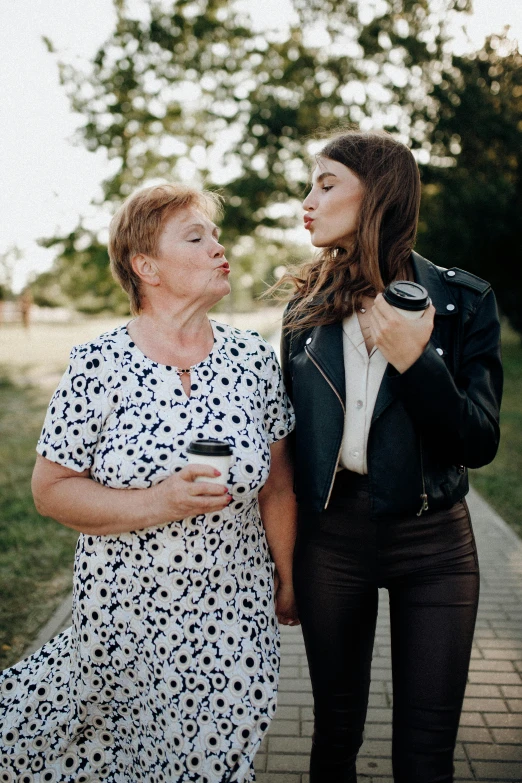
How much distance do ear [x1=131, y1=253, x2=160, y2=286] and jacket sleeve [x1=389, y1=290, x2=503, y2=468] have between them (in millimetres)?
865

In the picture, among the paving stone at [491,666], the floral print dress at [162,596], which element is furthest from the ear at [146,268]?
the paving stone at [491,666]

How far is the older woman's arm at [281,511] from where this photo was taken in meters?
2.44

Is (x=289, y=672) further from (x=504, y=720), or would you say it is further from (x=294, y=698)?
(x=504, y=720)

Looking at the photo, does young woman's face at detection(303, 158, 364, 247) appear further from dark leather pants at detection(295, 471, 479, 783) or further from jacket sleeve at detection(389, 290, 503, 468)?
dark leather pants at detection(295, 471, 479, 783)

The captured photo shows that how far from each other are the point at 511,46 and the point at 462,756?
18205 millimetres

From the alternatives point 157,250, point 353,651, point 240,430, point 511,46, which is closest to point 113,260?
point 157,250

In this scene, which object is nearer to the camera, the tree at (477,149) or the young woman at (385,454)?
the young woman at (385,454)

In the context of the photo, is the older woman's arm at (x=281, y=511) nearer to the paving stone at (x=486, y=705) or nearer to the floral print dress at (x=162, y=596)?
the floral print dress at (x=162, y=596)

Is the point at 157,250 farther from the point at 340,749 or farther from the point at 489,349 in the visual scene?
the point at 340,749

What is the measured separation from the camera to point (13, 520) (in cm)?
665

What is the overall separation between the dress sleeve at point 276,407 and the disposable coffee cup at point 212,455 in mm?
539

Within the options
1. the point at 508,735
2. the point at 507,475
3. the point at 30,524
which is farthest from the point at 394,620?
the point at 507,475

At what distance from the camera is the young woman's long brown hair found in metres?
2.23

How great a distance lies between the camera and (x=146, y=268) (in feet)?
7.72
